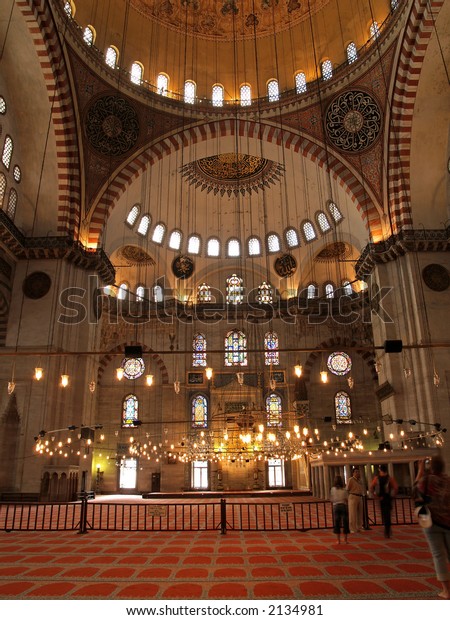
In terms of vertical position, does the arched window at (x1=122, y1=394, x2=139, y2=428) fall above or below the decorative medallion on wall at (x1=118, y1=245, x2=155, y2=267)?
below

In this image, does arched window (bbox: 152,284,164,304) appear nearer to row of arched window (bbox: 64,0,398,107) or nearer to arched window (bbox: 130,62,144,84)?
row of arched window (bbox: 64,0,398,107)

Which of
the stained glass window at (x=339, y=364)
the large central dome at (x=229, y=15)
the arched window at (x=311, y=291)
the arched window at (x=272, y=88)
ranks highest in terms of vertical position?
the large central dome at (x=229, y=15)

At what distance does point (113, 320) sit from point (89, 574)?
18.7 metres

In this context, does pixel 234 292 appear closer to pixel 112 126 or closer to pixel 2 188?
pixel 112 126

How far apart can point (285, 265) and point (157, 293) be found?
21.9 feet

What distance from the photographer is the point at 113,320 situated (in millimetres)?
23359

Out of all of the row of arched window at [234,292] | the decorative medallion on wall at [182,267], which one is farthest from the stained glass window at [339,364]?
the decorative medallion on wall at [182,267]

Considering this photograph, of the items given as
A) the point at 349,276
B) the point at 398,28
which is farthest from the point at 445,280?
the point at 349,276

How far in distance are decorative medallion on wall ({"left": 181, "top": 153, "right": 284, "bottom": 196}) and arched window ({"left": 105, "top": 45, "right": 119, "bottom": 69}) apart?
17.5 feet

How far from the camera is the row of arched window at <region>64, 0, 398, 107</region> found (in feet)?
52.4

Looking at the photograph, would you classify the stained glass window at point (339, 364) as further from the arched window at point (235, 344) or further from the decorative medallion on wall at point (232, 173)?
the decorative medallion on wall at point (232, 173)

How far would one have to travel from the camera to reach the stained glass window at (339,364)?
23547mm

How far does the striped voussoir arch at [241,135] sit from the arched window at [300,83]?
1.56 metres

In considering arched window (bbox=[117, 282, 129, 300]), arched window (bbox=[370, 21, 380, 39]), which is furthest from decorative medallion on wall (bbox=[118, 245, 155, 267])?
arched window (bbox=[370, 21, 380, 39])
